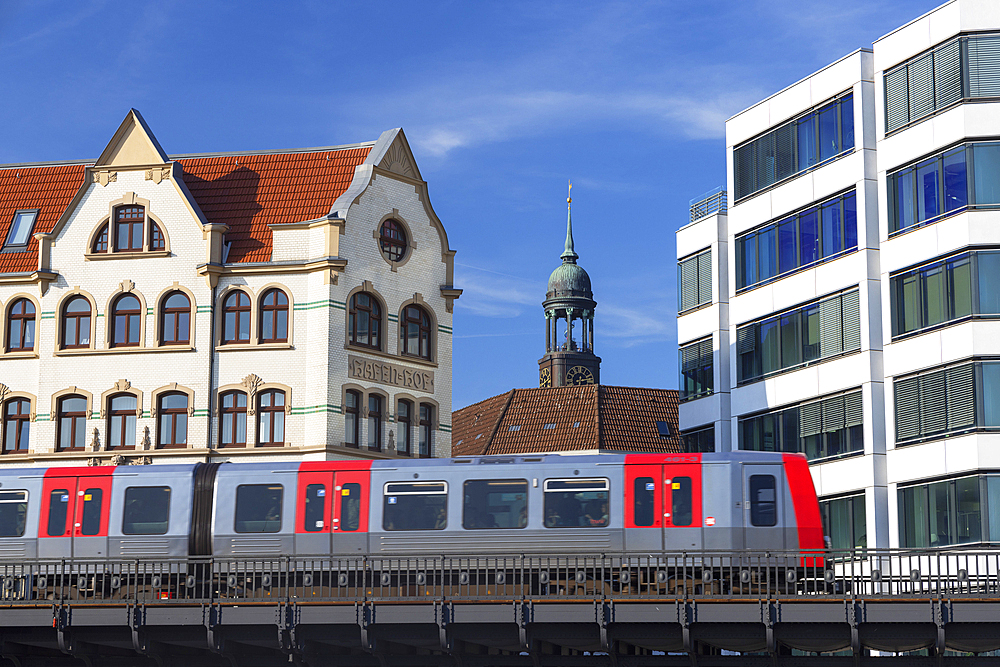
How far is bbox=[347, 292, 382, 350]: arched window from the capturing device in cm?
5106

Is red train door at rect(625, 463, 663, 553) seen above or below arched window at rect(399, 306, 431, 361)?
below

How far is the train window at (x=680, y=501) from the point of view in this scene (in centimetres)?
3488

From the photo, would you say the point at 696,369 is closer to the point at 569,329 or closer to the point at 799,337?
the point at 799,337

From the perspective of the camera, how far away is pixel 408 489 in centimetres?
3647

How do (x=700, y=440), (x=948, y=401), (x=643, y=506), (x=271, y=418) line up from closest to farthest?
(x=643, y=506) → (x=948, y=401) → (x=271, y=418) → (x=700, y=440)

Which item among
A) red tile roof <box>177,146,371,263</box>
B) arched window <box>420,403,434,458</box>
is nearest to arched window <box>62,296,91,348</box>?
red tile roof <box>177,146,371,263</box>

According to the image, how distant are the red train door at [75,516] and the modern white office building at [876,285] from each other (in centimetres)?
2310

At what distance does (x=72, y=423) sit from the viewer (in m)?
51.2

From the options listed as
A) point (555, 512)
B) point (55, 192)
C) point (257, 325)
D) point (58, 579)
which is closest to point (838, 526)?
point (555, 512)

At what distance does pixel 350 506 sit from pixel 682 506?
26.5ft

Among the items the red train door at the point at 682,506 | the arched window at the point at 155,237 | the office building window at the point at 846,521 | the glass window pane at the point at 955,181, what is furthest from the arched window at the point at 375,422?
the glass window pane at the point at 955,181

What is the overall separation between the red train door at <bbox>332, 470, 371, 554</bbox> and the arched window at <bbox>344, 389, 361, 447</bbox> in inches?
526

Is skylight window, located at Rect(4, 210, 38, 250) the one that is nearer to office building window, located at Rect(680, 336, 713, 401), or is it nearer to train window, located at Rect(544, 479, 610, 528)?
office building window, located at Rect(680, 336, 713, 401)

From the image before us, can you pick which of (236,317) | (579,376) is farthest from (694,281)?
(579,376)
